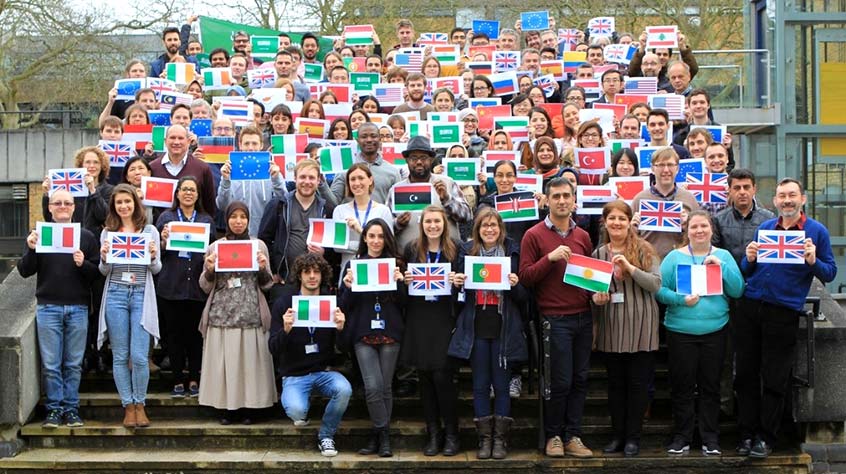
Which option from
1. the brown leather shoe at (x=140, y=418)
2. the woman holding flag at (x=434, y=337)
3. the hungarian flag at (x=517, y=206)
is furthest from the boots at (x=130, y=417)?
the hungarian flag at (x=517, y=206)

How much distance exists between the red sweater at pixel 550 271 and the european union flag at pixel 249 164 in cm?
277

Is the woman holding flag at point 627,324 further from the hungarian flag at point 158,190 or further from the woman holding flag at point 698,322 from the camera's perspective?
the hungarian flag at point 158,190

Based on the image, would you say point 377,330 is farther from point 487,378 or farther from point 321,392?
point 487,378

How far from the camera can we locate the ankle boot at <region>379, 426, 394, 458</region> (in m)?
9.22

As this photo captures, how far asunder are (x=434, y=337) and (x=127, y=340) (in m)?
2.74

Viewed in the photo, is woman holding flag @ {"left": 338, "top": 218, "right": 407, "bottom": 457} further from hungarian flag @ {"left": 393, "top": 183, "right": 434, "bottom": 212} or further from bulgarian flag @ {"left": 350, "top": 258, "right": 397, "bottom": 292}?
hungarian flag @ {"left": 393, "top": 183, "right": 434, "bottom": 212}

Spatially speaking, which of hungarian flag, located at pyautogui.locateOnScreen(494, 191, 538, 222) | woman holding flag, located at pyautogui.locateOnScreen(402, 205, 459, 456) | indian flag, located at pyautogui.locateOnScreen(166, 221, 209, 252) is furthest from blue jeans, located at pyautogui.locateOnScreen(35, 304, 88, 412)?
hungarian flag, located at pyautogui.locateOnScreen(494, 191, 538, 222)

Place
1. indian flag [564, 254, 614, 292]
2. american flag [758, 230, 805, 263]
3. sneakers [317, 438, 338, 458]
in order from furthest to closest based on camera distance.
Result: sneakers [317, 438, 338, 458], indian flag [564, 254, 614, 292], american flag [758, 230, 805, 263]

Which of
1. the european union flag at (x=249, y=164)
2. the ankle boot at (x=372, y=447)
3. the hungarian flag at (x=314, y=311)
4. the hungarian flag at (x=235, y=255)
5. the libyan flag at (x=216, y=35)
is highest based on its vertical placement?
the libyan flag at (x=216, y=35)

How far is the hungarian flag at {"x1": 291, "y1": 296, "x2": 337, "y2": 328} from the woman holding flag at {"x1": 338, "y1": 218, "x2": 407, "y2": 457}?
0.77ft

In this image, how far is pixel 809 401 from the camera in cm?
934

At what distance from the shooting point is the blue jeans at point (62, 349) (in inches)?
380

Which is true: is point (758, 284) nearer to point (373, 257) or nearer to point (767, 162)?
point (373, 257)

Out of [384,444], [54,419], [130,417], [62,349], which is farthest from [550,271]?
[54,419]
